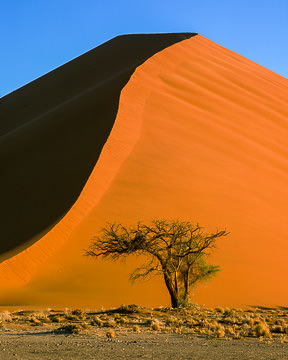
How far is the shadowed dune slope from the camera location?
Answer: 20375 millimetres

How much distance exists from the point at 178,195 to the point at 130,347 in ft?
43.9

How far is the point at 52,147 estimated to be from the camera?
2592 centimetres

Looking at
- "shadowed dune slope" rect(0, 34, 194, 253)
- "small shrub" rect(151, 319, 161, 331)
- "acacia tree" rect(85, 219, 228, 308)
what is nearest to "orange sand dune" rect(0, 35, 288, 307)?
"shadowed dune slope" rect(0, 34, 194, 253)

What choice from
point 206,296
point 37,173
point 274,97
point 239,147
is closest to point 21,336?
point 206,296

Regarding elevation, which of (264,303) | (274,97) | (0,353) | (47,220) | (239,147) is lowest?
(0,353)

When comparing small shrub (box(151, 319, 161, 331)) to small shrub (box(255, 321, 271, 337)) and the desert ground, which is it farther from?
small shrub (box(255, 321, 271, 337))

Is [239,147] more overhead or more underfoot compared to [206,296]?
more overhead

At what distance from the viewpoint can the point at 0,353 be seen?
314 inches

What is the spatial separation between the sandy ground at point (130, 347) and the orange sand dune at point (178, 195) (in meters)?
6.30

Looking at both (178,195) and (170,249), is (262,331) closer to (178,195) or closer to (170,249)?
(170,249)

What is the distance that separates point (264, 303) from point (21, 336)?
9969 millimetres

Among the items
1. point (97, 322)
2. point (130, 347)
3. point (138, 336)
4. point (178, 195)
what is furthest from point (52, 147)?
point (130, 347)

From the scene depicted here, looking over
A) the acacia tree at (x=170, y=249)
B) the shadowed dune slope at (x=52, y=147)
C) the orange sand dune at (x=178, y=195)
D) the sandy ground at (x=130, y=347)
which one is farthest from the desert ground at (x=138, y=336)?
the shadowed dune slope at (x=52, y=147)

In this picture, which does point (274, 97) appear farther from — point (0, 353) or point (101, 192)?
point (0, 353)
